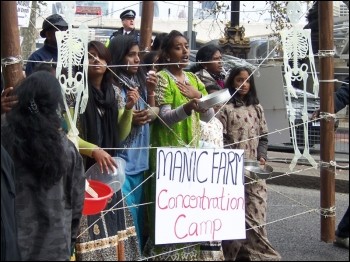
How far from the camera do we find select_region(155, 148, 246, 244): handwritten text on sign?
5.83m

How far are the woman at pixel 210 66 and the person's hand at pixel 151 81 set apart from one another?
1.08 m

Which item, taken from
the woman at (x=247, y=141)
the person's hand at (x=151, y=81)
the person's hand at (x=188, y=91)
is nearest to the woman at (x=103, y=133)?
the person's hand at (x=151, y=81)

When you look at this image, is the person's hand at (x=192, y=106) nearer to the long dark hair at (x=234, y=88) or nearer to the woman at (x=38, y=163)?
the long dark hair at (x=234, y=88)

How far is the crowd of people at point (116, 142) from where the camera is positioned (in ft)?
13.5

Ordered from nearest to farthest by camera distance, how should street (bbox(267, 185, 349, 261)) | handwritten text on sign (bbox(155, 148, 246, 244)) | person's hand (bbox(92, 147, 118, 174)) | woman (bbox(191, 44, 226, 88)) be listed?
person's hand (bbox(92, 147, 118, 174)) < handwritten text on sign (bbox(155, 148, 246, 244)) < street (bbox(267, 185, 349, 261)) < woman (bbox(191, 44, 226, 88))

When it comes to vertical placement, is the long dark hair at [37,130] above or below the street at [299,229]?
above

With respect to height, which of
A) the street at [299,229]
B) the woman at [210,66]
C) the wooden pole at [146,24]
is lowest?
the street at [299,229]

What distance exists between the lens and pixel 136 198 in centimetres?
607

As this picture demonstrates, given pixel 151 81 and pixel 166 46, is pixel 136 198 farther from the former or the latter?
pixel 166 46

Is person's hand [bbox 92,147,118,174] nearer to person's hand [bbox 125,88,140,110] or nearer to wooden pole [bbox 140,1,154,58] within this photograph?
person's hand [bbox 125,88,140,110]

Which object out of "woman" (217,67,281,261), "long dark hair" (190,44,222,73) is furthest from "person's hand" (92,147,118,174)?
"long dark hair" (190,44,222,73)

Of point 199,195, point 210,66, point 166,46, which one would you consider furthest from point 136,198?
point 210,66

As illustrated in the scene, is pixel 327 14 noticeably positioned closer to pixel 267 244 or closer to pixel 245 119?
pixel 245 119

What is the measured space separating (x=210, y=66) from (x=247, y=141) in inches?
32.0
